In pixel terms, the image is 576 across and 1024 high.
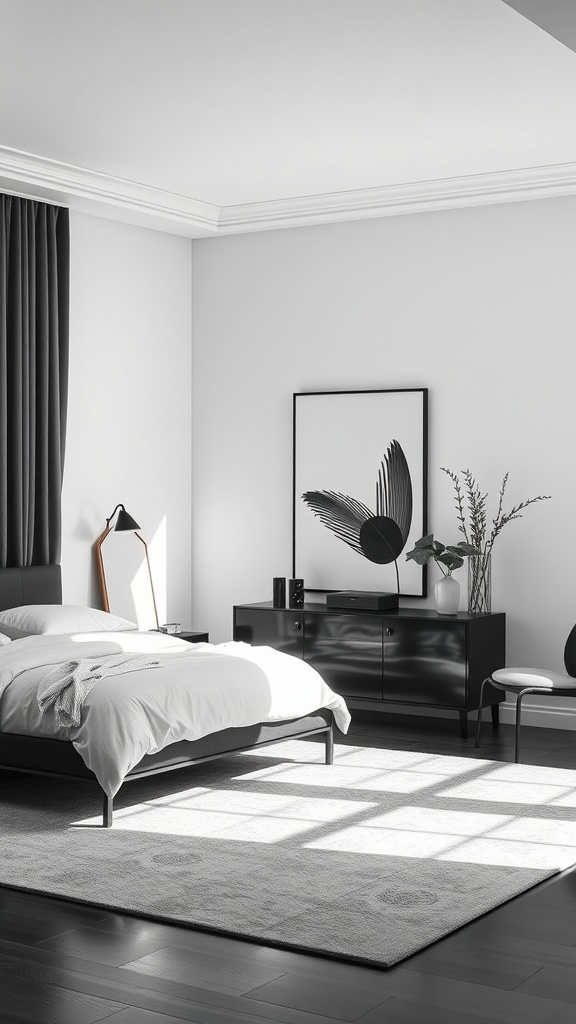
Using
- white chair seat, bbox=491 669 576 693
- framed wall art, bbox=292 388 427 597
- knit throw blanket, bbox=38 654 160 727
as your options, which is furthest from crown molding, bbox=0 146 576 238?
knit throw blanket, bbox=38 654 160 727

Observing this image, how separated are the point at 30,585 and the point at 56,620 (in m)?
0.64

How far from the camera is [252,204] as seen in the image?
7188mm

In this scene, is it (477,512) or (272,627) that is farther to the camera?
(272,627)

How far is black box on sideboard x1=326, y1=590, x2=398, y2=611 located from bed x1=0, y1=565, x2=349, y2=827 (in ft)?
3.77

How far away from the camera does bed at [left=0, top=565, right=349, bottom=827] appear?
4.47 m

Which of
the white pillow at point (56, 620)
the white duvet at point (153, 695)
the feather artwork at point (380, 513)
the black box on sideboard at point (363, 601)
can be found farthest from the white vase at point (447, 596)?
the white pillow at point (56, 620)

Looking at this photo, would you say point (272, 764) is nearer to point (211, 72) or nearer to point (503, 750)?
point (503, 750)

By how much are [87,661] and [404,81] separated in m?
2.68

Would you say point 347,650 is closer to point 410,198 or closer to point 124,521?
point 124,521

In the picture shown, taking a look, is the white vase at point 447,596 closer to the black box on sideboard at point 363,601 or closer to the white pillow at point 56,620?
the black box on sideboard at point 363,601

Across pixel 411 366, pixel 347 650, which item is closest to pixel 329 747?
pixel 347 650

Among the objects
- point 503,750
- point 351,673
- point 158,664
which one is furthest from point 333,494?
point 158,664

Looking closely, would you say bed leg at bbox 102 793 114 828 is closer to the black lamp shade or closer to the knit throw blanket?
the knit throw blanket

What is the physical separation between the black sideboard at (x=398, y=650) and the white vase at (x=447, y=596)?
2.4 inches
